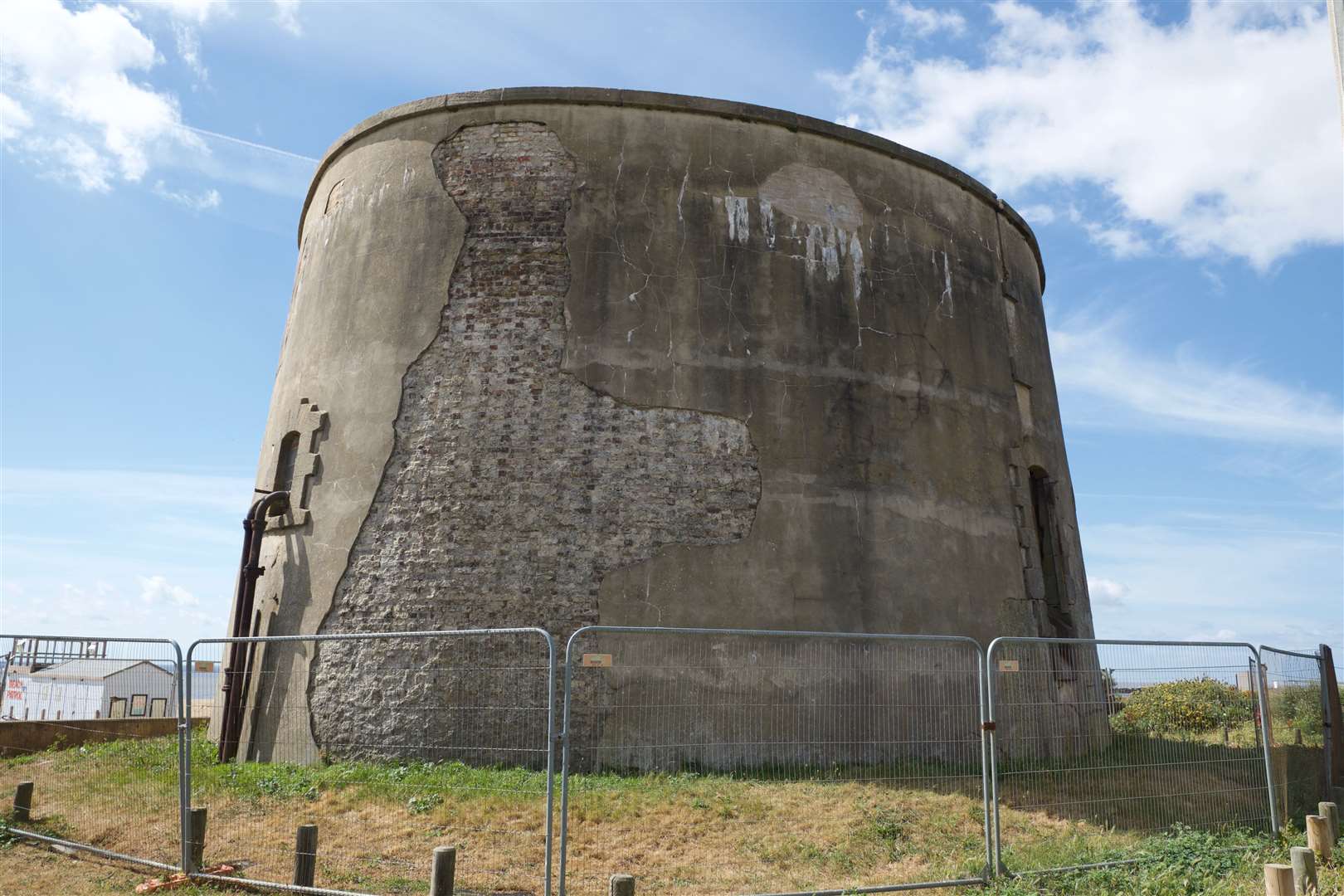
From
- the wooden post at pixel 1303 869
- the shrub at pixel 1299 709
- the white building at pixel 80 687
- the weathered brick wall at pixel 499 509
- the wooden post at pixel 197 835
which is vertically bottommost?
the wooden post at pixel 1303 869

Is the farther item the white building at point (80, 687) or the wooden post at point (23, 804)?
the white building at point (80, 687)

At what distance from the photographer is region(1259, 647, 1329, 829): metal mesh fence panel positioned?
29.5 ft

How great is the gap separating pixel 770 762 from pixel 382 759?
13.4 ft

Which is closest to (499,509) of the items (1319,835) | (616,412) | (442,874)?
(616,412)

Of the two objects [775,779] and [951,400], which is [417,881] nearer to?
[775,779]

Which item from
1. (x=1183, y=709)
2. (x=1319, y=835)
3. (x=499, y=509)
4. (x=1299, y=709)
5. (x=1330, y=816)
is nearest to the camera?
(x=1319, y=835)

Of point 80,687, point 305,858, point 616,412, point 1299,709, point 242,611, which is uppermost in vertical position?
point 616,412

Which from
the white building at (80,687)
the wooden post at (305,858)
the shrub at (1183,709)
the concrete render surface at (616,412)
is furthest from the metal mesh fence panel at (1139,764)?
the white building at (80,687)

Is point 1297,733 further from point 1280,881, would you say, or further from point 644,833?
point 644,833

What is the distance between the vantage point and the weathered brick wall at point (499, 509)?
1076 cm

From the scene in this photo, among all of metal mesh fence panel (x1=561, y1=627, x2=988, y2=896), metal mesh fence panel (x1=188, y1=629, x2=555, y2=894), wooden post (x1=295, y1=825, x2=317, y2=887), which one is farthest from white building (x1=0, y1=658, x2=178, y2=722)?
metal mesh fence panel (x1=561, y1=627, x2=988, y2=896)

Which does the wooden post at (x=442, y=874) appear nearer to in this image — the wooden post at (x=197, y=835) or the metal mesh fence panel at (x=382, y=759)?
the metal mesh fence panel at (x=382, y=759)

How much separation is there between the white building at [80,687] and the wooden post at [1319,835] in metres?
9.38

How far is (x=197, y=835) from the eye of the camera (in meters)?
7.32
